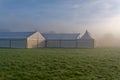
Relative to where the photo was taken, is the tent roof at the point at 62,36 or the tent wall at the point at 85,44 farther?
the tent roof at the point at 62,36

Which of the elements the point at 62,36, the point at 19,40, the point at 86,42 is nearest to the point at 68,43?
the point at 62,36

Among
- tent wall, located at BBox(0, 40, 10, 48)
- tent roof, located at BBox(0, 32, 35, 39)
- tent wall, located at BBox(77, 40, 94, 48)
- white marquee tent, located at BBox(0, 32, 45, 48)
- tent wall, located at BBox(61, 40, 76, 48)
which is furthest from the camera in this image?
tent wall, located at BBox(61, 40, 76, 48)

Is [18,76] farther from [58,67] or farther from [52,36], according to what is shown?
[52,36]

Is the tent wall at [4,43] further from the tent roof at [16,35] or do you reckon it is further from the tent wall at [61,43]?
the tent wall at [61,43]

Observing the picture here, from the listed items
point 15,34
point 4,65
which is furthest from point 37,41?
point 4,65

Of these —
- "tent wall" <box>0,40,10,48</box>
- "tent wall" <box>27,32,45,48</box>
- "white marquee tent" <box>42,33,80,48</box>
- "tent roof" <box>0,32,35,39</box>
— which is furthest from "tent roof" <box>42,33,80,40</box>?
"tent wall" <box>0,40,10,48</box>

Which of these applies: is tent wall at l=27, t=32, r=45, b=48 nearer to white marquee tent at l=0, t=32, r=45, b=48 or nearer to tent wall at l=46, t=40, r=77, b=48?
white marquee tent at l=0, t=32, r=45, b=48

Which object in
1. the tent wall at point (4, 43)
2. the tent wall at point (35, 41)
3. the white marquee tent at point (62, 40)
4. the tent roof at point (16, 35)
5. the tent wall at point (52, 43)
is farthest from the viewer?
the tent wall at point (52, 43)

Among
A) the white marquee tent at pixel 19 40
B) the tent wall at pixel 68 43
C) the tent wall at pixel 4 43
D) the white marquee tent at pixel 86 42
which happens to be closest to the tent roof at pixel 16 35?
the white marquee tent at pixel 19 40

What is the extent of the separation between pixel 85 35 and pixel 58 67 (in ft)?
166

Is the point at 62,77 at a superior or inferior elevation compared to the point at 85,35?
inferior

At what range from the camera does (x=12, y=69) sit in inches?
634

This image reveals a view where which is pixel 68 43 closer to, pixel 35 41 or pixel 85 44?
pixel 85 44

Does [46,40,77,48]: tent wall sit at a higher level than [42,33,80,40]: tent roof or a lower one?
lower
